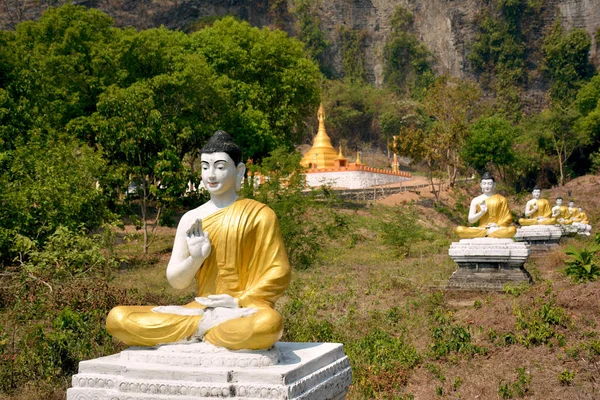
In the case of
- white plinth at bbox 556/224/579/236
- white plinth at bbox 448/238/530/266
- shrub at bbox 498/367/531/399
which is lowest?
shrub at bbox 498/367/531/399

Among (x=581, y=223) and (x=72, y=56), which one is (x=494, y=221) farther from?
(x=72, y=56)

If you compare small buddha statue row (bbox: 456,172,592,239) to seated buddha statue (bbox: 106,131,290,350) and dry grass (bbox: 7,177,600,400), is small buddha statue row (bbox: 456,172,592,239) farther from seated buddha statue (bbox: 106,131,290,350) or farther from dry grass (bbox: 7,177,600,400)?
seated buddha statue (bbox: 106,131,290,350)

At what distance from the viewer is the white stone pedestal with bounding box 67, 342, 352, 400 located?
512 cm

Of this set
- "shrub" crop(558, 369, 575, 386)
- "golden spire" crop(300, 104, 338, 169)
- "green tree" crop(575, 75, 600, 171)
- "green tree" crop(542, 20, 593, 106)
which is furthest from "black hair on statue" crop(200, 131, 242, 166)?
"green tree" crop(542, 20, 593, 106)

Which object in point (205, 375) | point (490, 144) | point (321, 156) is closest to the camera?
point (205, 375)

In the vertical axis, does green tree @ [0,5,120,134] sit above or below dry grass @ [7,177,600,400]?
above

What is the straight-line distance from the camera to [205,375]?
206 inches

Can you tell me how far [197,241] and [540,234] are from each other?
14822 mm

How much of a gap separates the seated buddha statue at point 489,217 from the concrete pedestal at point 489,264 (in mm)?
185

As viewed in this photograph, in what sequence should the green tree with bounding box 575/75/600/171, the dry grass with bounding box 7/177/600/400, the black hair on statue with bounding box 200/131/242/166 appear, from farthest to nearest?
the green tree with bounding box 575/75/600/171 < the dry grass with bounding box 7/177/600/400 < the black hair on statue with bounding box 200/131/242/166

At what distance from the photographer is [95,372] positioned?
5609 millimetres

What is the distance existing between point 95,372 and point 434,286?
8441 millimetres

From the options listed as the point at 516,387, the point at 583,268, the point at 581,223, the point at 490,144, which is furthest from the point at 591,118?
the point at 516,387

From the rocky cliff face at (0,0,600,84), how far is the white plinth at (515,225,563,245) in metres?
47.5
